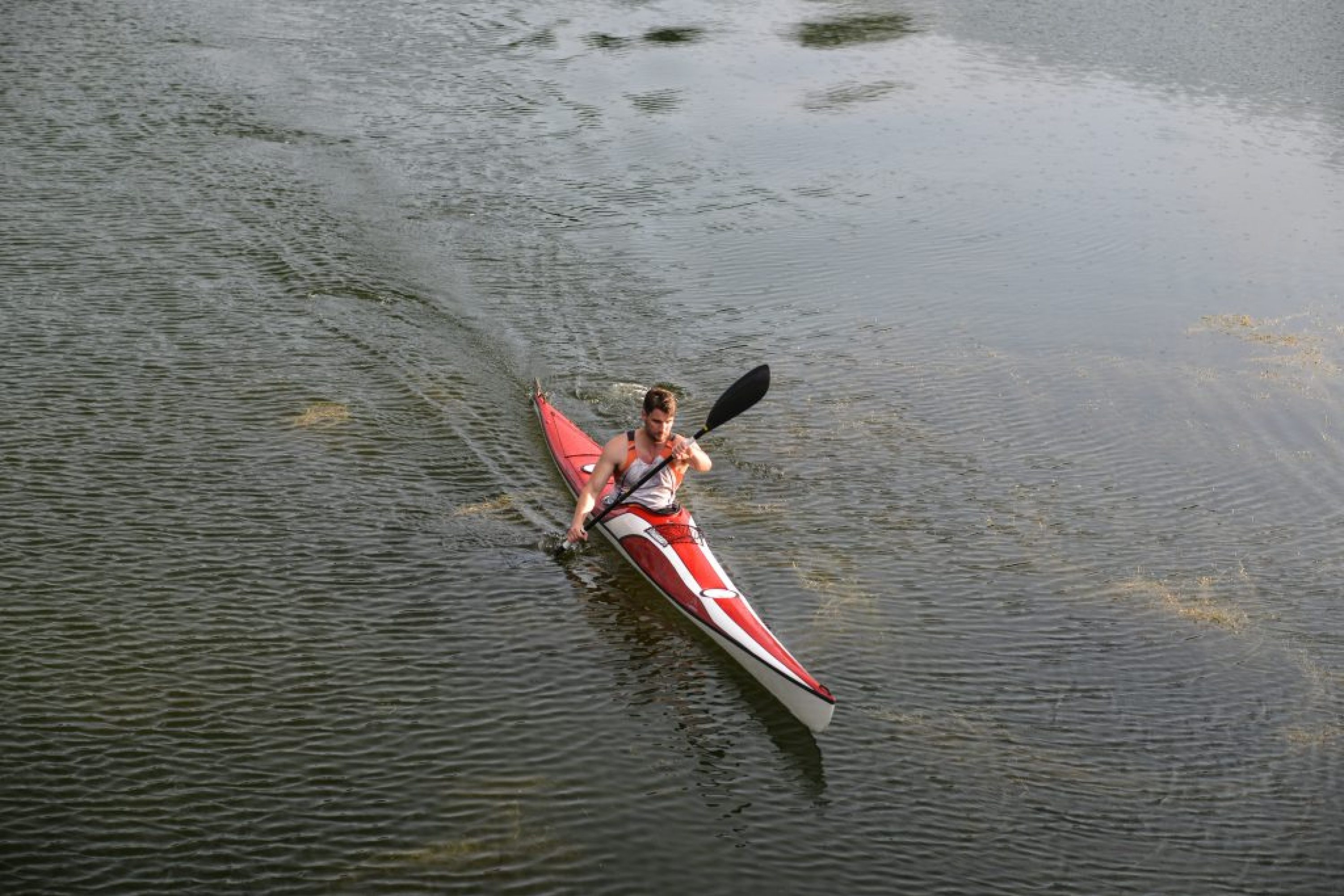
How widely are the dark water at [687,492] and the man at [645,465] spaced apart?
56 centimetres

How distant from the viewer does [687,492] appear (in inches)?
430

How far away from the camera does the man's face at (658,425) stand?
9500 mm

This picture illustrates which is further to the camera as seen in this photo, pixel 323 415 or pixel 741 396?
pixel 323 415

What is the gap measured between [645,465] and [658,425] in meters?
0.42

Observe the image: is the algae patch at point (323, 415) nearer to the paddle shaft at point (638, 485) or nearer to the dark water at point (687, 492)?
the dark water at point (687, 492)

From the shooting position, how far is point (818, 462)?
11477 millimetres

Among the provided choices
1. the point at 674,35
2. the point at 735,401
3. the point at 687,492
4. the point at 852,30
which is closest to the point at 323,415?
→ the point at 687,492

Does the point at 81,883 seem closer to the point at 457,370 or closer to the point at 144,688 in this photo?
the point at 144,688

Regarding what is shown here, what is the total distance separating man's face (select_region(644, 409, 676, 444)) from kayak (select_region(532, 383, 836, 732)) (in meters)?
0.50

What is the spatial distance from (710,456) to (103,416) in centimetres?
480

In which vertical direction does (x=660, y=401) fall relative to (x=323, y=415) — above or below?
above

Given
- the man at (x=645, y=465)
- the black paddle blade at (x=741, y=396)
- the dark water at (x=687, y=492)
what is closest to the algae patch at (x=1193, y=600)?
the dark water at (x=687, y=492)

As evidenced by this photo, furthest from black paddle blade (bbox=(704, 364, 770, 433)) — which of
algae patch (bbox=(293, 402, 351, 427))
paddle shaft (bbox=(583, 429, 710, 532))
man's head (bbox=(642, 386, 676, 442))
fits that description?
algae patch (bbox=(293, 402, 351, 427))

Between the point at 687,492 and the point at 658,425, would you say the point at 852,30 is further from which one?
the point at 658,425
